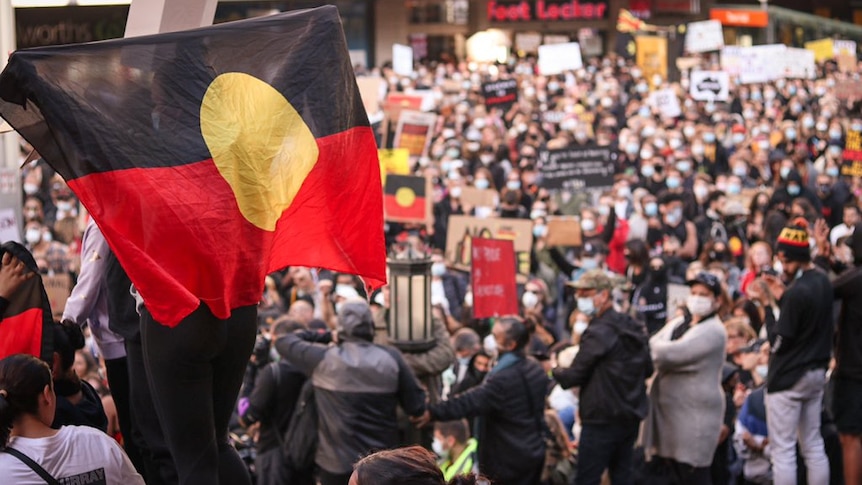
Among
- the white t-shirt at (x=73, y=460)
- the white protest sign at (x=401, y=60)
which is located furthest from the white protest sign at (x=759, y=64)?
the white t-shirt at (x=73, y=460)

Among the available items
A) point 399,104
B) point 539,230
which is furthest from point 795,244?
point 399,104

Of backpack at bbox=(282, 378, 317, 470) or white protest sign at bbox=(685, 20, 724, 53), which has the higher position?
white protest sign at bbox=(685, 20, 724, 53)

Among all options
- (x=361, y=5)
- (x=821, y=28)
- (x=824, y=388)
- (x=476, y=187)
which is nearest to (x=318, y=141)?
(x=824, y=388)

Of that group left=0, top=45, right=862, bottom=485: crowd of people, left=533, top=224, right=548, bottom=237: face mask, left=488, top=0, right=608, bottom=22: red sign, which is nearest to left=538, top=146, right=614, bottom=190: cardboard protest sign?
left=533, top=224, right=548, bottom=237: face mask

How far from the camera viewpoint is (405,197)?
1398 centimetres

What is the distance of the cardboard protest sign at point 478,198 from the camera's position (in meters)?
15.8

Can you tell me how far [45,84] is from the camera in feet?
11.5

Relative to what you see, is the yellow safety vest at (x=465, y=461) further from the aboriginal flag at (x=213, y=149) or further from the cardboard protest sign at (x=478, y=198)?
the cardboard protest sign at (x=478, y=198)

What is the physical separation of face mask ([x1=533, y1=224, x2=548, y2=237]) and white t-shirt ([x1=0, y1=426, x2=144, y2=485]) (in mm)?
10216

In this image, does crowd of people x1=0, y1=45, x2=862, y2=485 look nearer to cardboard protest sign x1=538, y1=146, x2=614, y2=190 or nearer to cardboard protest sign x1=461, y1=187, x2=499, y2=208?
cardboard protest sign x1=461, y1=187, x2=499, y2=208

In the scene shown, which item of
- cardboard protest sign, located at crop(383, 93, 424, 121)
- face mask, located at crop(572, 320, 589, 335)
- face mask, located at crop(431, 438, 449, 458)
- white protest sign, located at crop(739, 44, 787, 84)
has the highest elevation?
cardboard protest sign, located at crop(383, 93, 424, 121)

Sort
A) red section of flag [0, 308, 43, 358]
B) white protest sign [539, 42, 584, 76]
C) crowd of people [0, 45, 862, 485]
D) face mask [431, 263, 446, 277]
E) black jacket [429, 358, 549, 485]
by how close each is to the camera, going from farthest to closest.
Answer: white protest sign [539, 42, 584, 76], face mask [431, 263, 446, 277], black jacket [429, 358, 549, 485], crowd of people [0, 45, 862, 485], red section of flag [0, 308, 43, 358]

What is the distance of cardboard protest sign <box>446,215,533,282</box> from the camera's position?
12.8 m

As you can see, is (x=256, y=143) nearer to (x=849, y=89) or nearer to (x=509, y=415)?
(x=509, y=415)
